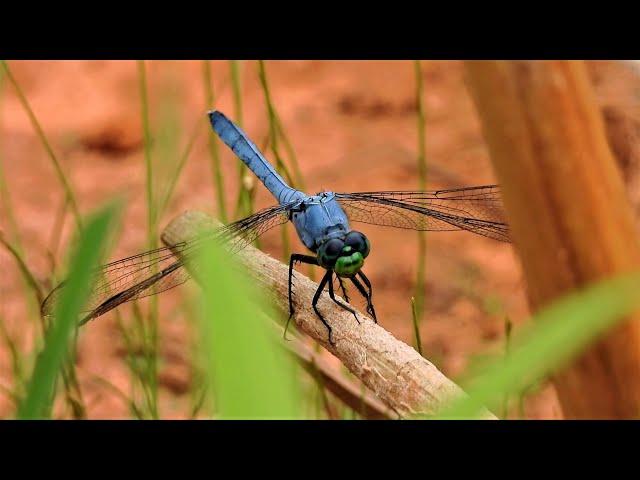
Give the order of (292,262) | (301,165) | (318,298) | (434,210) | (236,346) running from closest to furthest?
(236,346), (318,298), (292,262), (434,210), (301,165)

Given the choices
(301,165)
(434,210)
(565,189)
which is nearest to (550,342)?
(565,189)

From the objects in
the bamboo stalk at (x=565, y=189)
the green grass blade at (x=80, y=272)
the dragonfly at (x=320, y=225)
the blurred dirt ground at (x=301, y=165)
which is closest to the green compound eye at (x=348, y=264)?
the dragonfly at (x=320, y=225)

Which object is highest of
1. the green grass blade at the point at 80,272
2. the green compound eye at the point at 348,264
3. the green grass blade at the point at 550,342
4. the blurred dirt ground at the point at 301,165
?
the blurred dirt ground at the point at 301,165

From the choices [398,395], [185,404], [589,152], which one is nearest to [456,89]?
[185,404]

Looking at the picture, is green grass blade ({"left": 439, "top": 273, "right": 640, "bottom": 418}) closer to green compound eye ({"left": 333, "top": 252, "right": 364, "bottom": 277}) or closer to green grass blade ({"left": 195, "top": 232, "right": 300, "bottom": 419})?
green grass blade ({"left": 195, "top": 232, "right": 300, "bottom": 419})

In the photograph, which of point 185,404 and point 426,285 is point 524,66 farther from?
point 426,285

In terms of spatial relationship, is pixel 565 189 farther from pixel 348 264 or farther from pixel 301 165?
pixel 301 165

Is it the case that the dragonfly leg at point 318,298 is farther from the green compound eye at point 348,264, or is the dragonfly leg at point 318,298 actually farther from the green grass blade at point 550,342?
the green grass blade at point 550,342
